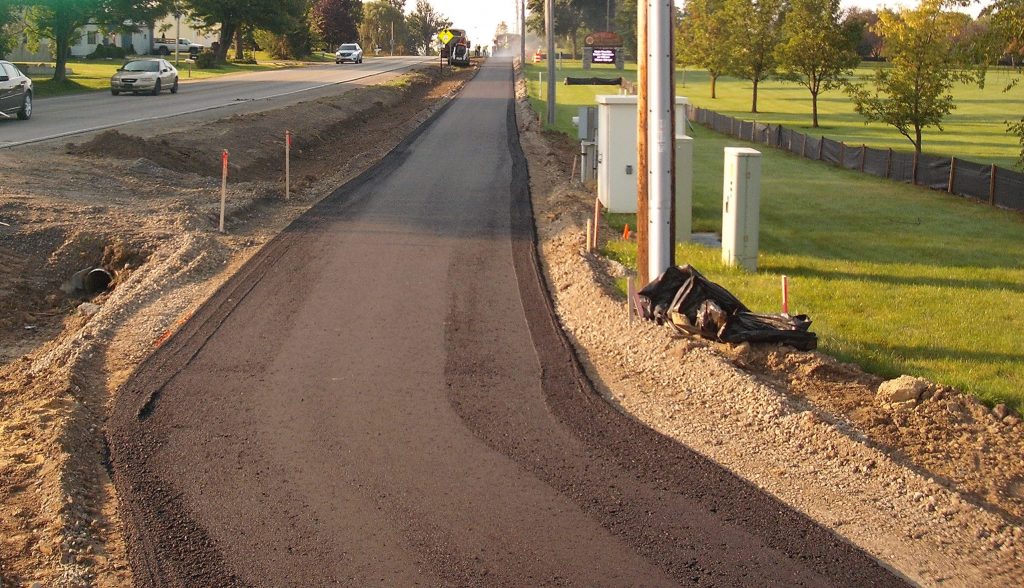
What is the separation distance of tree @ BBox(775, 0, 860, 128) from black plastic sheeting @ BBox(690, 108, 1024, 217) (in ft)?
30.8

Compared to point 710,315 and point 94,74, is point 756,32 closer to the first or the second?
point 94,74

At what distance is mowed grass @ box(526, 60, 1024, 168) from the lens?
138 feet

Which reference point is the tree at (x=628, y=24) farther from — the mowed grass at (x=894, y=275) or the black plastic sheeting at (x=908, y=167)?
the mowed grass at (x=894, y=275)

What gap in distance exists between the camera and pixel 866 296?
13086 millimetres

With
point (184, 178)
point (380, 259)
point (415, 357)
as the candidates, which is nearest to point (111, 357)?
point (415, 357)

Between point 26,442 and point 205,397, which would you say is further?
point 205,397

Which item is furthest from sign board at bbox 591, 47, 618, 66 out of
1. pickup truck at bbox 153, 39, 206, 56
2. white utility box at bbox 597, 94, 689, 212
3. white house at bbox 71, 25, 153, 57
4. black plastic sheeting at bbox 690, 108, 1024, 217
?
white utility box at bbox 597, 94, 689, 212

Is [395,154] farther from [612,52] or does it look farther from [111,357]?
[612,52]

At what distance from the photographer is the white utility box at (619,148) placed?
18453 millimetres

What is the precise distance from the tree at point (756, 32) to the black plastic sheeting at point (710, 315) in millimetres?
50432

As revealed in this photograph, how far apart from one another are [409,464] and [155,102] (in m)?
33.8

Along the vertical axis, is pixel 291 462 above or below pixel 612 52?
below

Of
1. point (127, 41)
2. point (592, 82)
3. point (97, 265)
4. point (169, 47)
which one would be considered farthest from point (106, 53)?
point (97, 265)

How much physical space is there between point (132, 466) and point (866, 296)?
931 cm
